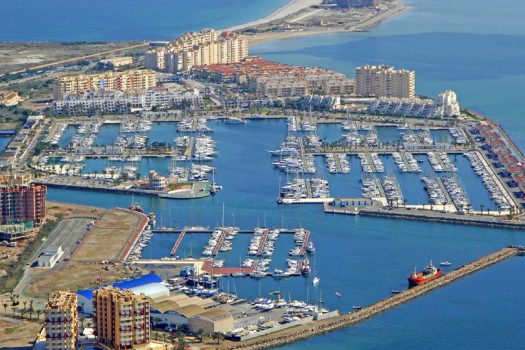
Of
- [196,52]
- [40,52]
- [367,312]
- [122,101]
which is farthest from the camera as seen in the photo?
[40,52]

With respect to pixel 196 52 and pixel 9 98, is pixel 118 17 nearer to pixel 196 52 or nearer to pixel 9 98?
pixel 196 52

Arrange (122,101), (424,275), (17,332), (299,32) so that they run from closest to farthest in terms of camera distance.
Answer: (17,332)
(424,275)
(122,101)
(299,32)

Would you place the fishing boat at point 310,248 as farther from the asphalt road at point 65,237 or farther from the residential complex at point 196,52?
the residential complex at point 196,52

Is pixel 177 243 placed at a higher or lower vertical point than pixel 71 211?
lower

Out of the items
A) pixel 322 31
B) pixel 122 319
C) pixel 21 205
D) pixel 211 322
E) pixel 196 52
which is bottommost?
pixel 211 322

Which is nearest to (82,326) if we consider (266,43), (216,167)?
(216,167)

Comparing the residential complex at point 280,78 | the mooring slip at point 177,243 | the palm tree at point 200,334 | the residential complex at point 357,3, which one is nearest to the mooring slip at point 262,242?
the mooring slip at point 177,243

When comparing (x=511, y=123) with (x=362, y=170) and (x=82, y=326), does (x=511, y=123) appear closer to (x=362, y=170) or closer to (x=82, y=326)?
(x=362, y=170)

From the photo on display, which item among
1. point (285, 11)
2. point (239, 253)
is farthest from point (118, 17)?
point (239, 253)
